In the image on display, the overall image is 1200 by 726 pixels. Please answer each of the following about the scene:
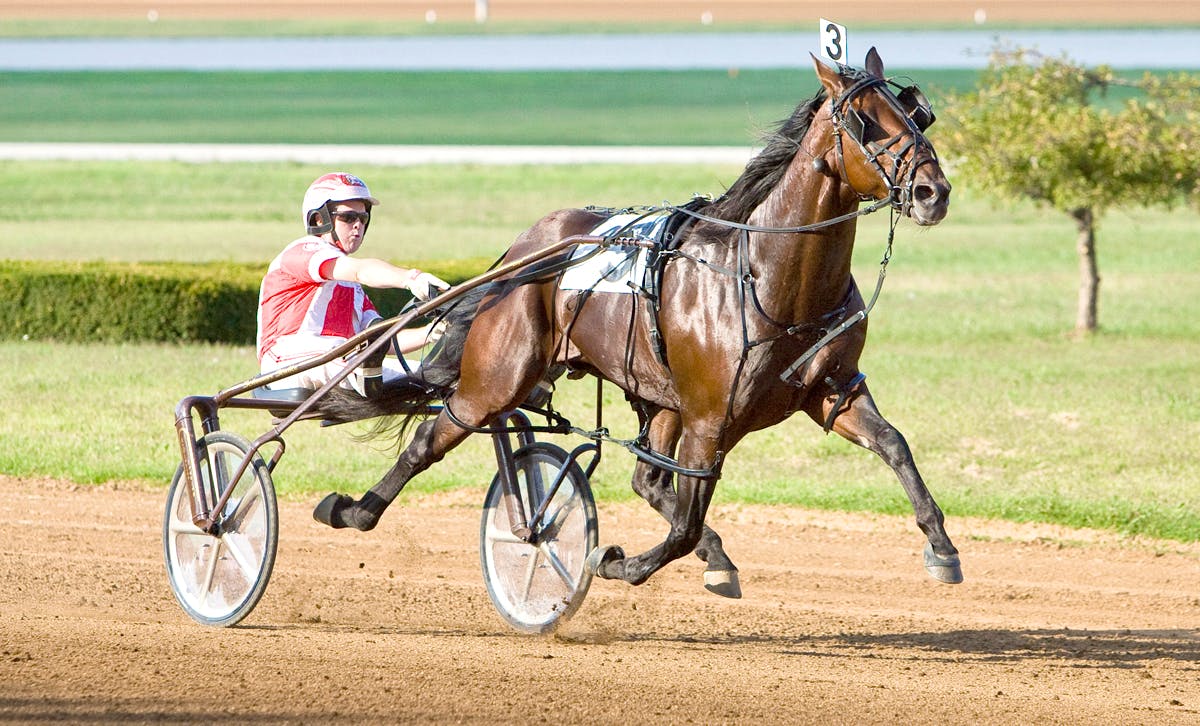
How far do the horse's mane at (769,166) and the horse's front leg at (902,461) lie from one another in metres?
0.67

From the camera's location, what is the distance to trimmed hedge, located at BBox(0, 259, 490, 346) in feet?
39.4

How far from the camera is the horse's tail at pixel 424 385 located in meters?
5.95

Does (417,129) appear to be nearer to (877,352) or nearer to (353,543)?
(877,352)

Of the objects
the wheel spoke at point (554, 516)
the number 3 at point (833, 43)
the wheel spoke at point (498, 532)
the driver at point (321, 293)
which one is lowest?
the wheel spoke at point (498, 532)

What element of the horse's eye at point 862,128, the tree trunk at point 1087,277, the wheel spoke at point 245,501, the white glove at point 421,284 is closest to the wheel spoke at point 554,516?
the white glove at point 421,284

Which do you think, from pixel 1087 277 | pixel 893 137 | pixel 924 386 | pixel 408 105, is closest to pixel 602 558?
pixel 893 137

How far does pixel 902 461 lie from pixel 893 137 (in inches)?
39.8

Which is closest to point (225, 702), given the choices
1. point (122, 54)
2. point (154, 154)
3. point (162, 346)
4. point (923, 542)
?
point (923, 542)

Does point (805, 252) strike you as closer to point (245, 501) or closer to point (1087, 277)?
point (245, 501)

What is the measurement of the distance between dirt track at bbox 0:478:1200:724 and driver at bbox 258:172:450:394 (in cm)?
96

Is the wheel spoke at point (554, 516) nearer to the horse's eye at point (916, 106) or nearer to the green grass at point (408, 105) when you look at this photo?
the horse's eye at point (916, 106)

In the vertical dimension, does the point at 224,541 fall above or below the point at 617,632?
above

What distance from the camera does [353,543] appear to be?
740 cm

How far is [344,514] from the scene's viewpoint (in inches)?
237
